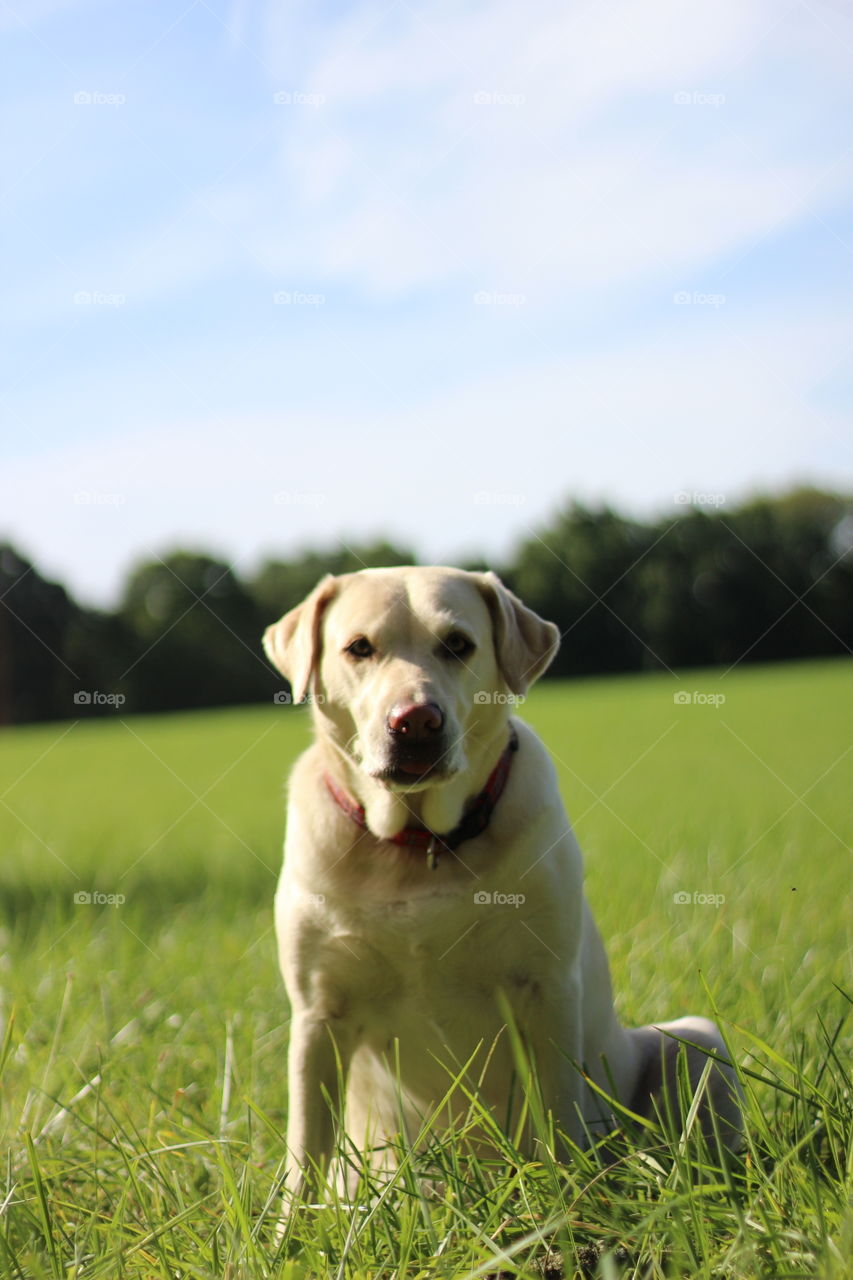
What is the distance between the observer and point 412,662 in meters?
3.07

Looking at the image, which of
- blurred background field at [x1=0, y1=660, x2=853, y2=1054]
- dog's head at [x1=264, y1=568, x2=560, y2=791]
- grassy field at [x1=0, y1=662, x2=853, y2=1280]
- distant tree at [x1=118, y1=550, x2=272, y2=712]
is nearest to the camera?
grassy field at [x1=0, y1=662, x2=853, y2=1280]

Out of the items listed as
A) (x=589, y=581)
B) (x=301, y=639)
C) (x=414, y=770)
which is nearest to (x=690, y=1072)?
(x=414, y=770)

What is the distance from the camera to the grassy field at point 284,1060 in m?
1.95

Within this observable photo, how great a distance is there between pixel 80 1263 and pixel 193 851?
6.45 meters

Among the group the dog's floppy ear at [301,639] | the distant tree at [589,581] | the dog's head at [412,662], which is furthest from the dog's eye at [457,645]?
the distant tree at [589,581]

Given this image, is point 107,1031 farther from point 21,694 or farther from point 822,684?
point 21,694

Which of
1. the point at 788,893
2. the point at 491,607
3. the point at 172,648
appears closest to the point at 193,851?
the point at 788,893

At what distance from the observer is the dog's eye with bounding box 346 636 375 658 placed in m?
3.14

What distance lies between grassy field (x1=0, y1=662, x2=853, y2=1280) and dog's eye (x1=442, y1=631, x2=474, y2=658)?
634 mm

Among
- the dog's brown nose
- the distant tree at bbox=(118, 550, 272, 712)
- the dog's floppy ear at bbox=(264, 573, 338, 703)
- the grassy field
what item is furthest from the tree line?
the dog's brown nose

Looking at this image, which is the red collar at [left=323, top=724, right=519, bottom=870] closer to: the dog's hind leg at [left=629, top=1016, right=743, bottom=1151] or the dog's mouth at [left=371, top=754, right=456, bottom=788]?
the dog's mouth at [left=371, top=754, right=456, bottom=788]

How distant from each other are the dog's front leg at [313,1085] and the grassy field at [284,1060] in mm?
95

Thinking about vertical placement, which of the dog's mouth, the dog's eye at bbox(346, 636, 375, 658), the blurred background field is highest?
the dog's eye at bbox(346, 636, 375, 658)

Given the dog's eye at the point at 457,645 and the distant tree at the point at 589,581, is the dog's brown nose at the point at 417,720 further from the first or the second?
the distant tree at the point at 589,581
